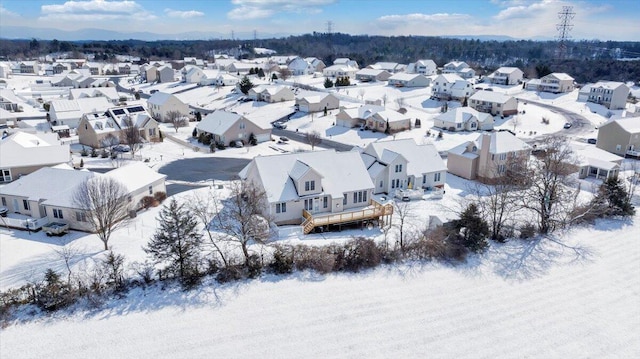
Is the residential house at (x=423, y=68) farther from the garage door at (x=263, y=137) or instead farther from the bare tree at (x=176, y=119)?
the bare tree at (x=176, y=119)

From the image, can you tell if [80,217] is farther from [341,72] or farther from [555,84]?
[341,72]

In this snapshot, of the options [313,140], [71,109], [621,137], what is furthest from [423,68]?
[71,109]

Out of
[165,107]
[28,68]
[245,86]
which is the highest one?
[28,68]

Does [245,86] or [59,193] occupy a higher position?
[245,86]

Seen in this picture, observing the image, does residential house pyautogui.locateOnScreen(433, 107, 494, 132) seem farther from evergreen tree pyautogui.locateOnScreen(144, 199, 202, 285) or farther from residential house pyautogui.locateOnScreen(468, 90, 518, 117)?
evergreen tree pyautogui.locateOnScreen(144, 199, 202, 285)

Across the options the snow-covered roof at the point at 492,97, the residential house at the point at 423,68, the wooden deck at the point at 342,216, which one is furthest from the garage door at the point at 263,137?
the residential house at the point at 423,68

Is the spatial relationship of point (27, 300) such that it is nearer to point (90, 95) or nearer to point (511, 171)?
point (511, 171)

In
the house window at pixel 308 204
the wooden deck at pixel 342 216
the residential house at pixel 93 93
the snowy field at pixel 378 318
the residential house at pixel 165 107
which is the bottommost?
the snowy field at pixel 378 318

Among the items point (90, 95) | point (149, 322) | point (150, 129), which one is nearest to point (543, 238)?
point (149, 322)
